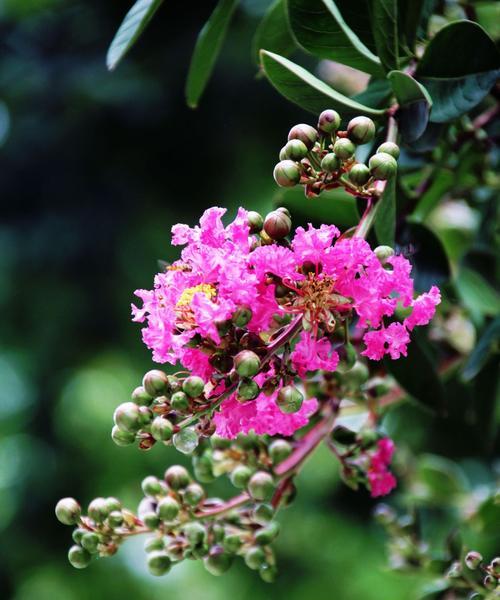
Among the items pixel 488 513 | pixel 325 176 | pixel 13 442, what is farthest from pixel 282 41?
pixel 13 442

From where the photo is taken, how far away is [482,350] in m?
1.03

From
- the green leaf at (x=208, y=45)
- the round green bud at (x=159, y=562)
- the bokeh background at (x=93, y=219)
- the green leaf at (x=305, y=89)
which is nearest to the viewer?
the green leaf at (x=305, y=89)

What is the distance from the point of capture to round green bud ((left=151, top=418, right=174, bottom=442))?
26.0 inches

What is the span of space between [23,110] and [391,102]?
4.02 metres

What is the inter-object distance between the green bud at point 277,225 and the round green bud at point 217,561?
1.22 ft

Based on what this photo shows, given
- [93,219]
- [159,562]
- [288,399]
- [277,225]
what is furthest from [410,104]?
[93,219]

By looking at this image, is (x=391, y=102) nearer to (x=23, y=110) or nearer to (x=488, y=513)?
(x=488, y=513)

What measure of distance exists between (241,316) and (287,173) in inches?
5.1

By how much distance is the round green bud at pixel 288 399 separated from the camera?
2.20 feet

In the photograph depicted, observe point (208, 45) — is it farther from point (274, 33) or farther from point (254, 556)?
point (254, 556)

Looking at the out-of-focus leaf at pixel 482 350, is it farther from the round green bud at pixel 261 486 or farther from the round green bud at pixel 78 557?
the round green bud at pixel 78 557

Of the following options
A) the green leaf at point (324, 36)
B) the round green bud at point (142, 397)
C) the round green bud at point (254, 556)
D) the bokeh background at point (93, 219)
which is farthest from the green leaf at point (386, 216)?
the bokeh background at point (93, 219)

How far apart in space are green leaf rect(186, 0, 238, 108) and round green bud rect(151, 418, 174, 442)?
1.67 feet

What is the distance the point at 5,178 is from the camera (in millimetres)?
4605
